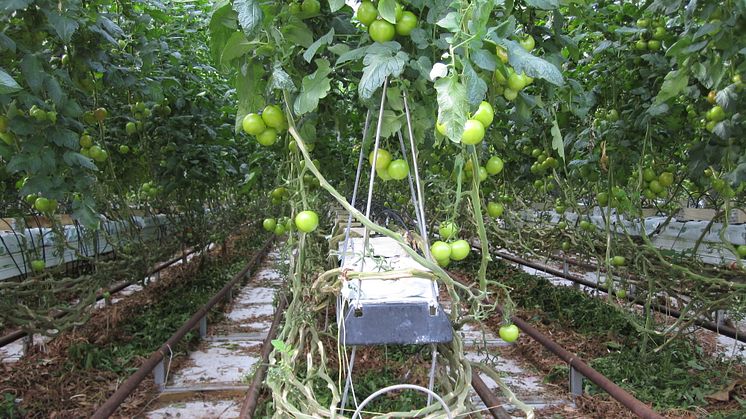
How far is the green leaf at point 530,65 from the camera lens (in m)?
1.19

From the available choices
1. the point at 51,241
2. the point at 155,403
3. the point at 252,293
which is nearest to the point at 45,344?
the point at 51,241

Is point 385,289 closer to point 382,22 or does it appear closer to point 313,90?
point 313,90

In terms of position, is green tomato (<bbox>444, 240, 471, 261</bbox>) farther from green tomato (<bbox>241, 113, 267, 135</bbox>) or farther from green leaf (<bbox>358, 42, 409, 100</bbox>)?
green tomato (<bbox>241, 113, 267, 135</bbox>)

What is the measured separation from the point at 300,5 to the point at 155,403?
2808 mm

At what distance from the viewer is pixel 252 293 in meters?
6.94

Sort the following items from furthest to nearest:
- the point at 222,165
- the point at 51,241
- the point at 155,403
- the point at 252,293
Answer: the point at 252,293 < the point at 222,165 < the point at 51,241 < the point at 155,403

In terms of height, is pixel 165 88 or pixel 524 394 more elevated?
pixel 165 88

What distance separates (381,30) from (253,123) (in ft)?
1.46

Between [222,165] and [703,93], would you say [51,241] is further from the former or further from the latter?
[703,93]

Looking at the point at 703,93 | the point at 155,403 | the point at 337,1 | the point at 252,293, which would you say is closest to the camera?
the point at 337,1

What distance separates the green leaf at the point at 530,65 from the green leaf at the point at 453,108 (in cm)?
20

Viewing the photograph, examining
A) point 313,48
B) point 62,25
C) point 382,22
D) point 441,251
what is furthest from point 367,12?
point 62,25

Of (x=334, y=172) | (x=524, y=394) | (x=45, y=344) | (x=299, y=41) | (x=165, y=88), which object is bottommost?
(x=524, y=394)

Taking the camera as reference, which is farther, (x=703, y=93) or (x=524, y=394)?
(x=524, y=394)
